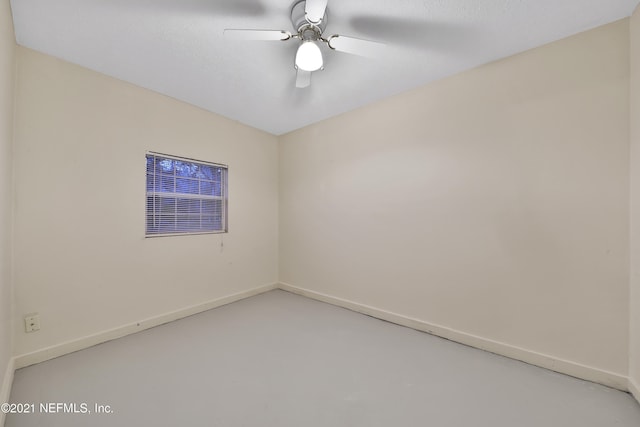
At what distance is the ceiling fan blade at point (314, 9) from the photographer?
1290mm

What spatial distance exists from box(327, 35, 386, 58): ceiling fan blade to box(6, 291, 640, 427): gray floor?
2.25 m

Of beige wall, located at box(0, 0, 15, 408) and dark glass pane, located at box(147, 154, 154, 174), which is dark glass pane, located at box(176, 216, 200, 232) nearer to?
dark glass pane, located at box(147, 154, 154, 174)

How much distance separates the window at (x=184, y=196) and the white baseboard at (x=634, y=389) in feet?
11.7

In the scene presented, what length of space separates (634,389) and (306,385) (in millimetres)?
1963

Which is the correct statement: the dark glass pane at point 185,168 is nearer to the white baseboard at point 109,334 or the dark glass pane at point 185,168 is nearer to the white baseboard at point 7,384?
the white baseboard at point 109,334

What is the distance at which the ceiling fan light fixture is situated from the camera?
1541 mm

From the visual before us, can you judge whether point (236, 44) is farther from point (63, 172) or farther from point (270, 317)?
point (270, 317)

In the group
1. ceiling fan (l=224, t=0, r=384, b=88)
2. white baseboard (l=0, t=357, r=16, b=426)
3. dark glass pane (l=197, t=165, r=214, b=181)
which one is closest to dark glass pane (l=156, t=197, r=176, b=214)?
dark glass pane (l=197, t=165, r=214, b=181)

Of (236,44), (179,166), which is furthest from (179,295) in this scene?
(236,44)

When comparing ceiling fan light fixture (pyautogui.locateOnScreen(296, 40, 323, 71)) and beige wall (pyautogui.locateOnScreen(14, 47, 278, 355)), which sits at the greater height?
ceiling fan light fixture (pyautogui.locateOnScreen(296, 40, 323, 71))

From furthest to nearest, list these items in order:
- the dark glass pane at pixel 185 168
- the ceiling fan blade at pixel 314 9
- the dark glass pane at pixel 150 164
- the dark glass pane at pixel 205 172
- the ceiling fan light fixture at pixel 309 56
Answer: the dark glass pane at pixel 205 172
the dark glass pane at pixel 185 168
the dark glass pane at pixel 150 164
the ceiling fan light fixture at pixel 309 56
the ceiling fan blade at pixel 314 9

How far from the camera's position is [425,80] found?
224cm

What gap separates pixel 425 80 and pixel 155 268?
3149 millimetres

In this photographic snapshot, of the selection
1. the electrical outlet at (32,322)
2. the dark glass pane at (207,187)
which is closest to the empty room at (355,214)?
the electrical outlet at (32,322)
